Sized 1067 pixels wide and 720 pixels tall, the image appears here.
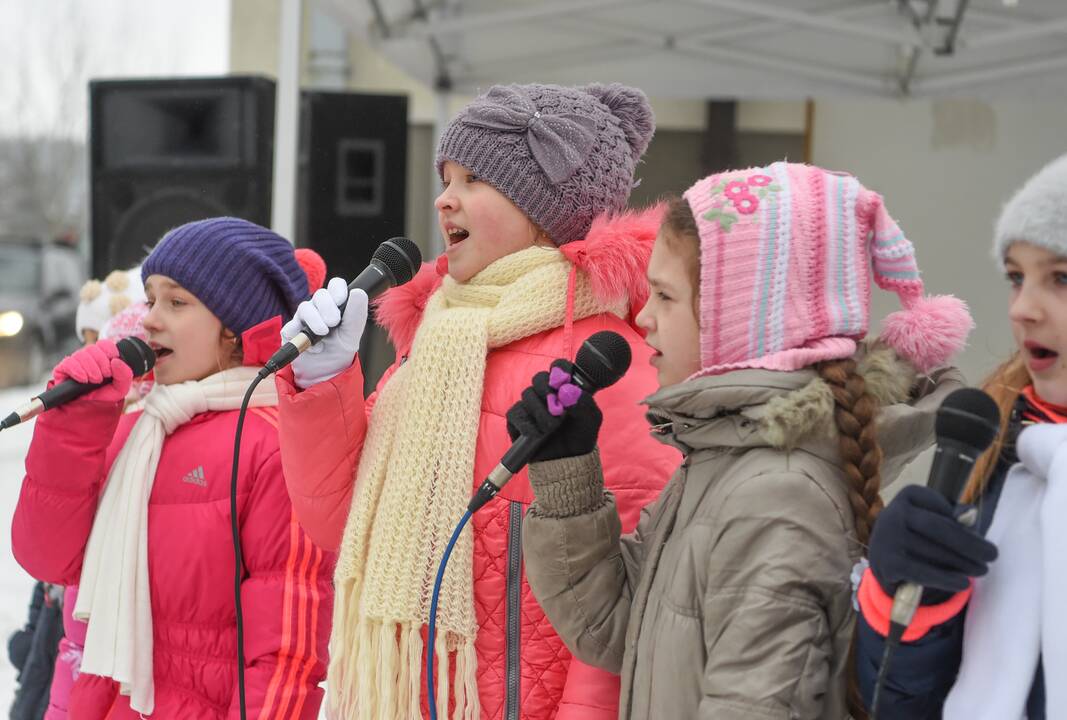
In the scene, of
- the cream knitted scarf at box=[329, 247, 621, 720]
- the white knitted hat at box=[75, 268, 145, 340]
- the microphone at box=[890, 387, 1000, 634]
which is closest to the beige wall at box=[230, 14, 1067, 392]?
the white knitted hat at box=[75, 268, 145, 340]

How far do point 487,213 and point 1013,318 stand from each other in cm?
93

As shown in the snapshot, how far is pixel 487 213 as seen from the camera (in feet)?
6.13

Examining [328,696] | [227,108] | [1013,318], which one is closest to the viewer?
[1013,318]

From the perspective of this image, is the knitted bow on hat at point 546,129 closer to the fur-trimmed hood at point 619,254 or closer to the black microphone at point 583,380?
the fur-trimmed hood at point 619,254

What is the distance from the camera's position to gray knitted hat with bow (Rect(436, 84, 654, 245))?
1860mm

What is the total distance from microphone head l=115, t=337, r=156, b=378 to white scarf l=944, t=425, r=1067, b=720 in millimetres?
1441

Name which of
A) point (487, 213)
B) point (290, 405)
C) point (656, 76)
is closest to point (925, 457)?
point (656, 76)

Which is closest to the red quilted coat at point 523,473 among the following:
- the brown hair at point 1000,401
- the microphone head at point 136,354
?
the microphone head at point 136,354

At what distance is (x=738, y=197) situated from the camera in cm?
139

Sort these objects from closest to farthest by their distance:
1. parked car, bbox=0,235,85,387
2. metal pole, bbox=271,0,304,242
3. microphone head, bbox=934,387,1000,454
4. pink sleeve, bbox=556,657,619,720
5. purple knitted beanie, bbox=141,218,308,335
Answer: microphone head, bbox=934,387,1000,454
pink sleeve, bbox=556,657,619,720
purple knitted beanie, bbox=141,218,308,335
metal pole, bbox=271,0,304,242
parked car, bbox=0,235,85,387

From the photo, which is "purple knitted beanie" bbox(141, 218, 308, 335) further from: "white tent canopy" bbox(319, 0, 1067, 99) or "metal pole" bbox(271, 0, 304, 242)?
"white tent canopy" bbox(319, 0, 1067, 99)

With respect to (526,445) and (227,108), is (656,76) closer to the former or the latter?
(227,108)

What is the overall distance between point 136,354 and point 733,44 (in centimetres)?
367

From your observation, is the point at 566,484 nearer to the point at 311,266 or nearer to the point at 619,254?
the point at 619,254
